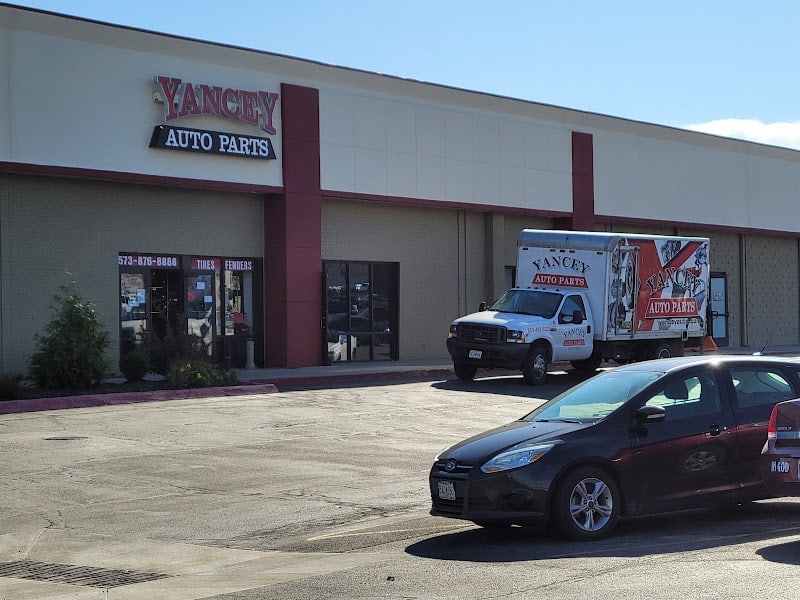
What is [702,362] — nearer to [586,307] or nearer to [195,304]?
[586,307]

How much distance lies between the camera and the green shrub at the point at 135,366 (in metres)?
22.5

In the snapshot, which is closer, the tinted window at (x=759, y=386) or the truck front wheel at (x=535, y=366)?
the tinted window at (x=759, y=386)

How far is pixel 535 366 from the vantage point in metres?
24.4

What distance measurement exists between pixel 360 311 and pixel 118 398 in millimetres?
11543

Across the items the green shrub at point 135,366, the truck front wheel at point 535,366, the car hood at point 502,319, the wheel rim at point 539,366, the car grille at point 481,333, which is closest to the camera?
the green shrub at point 135,366

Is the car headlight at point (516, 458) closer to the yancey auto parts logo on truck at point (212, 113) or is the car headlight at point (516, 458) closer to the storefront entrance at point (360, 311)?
the yancey auto parts logo on truck at point (212, 113)

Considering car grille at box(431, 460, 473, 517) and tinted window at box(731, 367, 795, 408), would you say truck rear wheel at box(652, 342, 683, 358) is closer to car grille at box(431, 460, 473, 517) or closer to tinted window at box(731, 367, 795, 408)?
tinted window at box(731, 367, 795, 408)

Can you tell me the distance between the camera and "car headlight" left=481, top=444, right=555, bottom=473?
9320 mm

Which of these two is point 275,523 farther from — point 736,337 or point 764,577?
point 736,337

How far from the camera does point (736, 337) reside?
43.0m

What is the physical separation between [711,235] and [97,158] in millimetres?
25804

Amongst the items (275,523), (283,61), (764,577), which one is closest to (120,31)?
(283,61)

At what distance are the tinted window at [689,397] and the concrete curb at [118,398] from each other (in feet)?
42.1

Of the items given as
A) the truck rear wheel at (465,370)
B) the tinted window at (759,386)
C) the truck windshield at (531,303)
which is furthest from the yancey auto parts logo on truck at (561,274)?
the tinted window at (759,386)
